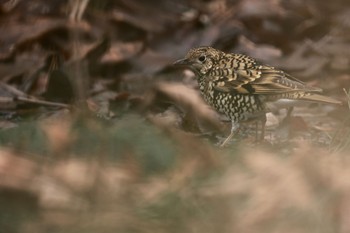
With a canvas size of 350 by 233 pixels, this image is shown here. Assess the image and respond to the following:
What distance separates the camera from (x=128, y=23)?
7.43 meters

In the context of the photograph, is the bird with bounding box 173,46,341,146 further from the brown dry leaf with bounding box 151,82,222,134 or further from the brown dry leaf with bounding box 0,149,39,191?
the brown dry leaf with bounding box 0,149,39,191

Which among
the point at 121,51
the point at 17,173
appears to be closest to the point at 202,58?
the point at 121,51

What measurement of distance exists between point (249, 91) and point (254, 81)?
0.18 feet

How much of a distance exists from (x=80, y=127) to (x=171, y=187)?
0.72 meters

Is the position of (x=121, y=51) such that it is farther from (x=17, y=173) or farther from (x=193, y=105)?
(x=17, y=173)

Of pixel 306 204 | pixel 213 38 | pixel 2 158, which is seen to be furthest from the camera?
pixel 213 38

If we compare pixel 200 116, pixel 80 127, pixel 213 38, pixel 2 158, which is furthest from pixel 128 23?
pixel 2 158

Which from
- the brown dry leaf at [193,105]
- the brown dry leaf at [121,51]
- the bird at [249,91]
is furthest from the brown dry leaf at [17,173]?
the brown dry leaf at [121,51]

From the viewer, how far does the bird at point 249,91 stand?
5.26 meters

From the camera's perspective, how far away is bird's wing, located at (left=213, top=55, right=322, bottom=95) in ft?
17.2

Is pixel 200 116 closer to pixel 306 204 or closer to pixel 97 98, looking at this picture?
pixel 97 98

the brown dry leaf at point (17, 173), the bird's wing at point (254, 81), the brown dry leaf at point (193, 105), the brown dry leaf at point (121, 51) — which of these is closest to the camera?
the brown dry leaf at point (17, 173)

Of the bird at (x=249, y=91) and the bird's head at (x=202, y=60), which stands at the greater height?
the bird's head at (x=202, y=60)

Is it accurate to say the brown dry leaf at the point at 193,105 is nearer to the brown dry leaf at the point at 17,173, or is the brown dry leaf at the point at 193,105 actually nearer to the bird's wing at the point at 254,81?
the bird's wing at the point at 254,81
